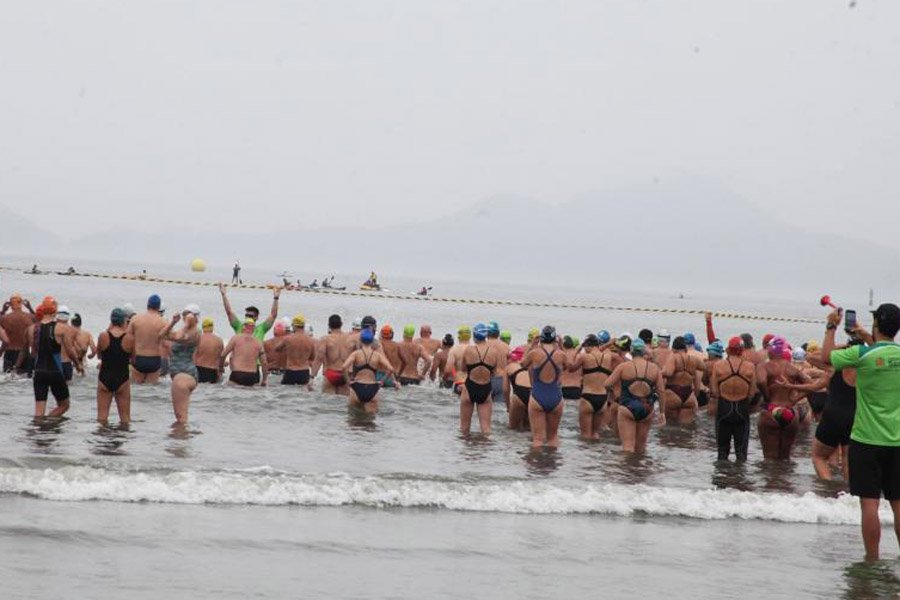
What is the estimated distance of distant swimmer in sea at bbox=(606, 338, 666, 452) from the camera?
12.2 m

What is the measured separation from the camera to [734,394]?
40.2ft

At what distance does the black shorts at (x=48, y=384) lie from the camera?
1216 centimetres

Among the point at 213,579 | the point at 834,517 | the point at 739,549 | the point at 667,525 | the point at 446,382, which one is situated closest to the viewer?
the point at 213,579

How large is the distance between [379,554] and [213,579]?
53.7 inches

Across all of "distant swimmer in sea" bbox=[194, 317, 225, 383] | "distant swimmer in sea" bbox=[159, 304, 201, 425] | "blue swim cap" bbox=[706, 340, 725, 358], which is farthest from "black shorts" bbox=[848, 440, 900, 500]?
"distant swimmer in sea" bbox=[194, 317, 225, 383]

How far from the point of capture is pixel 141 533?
7.44m

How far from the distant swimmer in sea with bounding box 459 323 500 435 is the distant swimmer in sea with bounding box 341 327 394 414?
3.75 ft

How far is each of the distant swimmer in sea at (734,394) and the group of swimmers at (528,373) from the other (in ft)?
0.05

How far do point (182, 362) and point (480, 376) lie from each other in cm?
392

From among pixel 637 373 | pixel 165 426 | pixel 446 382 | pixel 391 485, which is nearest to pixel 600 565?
pixel 391 485

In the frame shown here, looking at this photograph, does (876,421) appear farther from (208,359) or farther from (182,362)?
(208,359)

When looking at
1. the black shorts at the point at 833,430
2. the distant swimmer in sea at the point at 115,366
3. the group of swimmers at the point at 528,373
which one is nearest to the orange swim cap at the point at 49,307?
the group of swimmers at the point at 528,373

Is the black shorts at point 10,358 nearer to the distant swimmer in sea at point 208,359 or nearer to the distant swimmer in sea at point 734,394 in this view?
the distant swimmer in sea at point 208,359

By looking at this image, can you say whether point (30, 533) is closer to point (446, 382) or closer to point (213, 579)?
point (213, 579)
